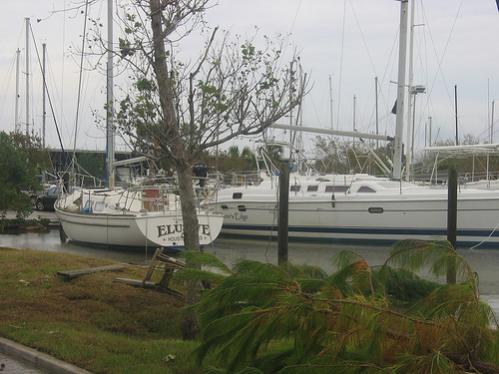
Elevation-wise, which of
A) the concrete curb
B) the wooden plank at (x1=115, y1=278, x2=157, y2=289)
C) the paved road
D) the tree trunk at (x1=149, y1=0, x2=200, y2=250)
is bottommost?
the paved road

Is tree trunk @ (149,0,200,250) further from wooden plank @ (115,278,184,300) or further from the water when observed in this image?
the water

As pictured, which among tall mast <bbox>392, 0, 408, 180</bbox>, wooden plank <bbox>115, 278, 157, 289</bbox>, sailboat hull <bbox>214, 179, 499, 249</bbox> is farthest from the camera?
tall mast <bbox>392, 0, 408, 180</bbox>

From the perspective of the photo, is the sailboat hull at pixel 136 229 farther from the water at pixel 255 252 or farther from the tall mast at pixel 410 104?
the tall mast at pixel 410 104

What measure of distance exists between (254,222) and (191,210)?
2338cm

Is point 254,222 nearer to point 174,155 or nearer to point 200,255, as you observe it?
point 174,155

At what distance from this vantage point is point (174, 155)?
902cm

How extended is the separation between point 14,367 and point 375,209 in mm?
22827

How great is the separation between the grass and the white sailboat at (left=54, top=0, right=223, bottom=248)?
1025 cm

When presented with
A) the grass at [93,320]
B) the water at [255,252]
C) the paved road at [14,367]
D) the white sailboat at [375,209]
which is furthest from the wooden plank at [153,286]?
the white sailboat at [375,209]

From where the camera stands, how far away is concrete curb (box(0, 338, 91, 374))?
6980 millimetres

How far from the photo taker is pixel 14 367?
7387 millimetres

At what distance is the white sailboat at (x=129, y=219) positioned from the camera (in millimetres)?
23766

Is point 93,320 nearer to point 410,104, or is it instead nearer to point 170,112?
point 170,112

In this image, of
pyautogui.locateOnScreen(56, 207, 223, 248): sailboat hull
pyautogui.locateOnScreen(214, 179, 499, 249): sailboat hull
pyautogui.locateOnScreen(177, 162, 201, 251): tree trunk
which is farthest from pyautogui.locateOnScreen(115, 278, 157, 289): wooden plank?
pyautogui.locateOnScreen(214, 179, 499, 249): sailboat hull
